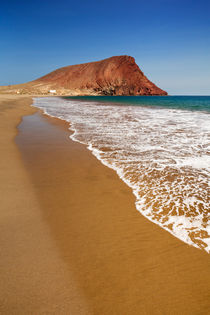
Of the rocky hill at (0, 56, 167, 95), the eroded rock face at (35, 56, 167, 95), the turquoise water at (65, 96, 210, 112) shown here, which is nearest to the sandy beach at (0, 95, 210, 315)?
the turquoise water at (65, 96, 210, 112)

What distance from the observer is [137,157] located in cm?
554

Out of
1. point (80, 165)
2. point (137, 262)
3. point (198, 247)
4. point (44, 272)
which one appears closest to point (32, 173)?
point (80, 165)

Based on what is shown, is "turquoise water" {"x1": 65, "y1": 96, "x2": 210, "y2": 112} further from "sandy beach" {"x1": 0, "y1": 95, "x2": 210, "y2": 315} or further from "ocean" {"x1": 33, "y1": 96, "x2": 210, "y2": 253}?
"sandy beach" {"x1": 0, "y1": 95, "x2": 210, "y2": 315}

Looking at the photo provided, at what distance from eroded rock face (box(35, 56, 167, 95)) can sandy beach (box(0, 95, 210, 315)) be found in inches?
4376

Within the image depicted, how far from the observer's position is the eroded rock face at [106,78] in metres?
113

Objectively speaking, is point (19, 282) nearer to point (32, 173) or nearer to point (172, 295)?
point (172, 295)

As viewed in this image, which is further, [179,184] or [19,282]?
[179,184]

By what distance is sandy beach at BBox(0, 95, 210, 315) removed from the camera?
1.65 meters

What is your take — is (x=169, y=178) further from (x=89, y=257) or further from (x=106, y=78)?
(x=106, y=78)

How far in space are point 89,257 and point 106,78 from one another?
12329 centimetres

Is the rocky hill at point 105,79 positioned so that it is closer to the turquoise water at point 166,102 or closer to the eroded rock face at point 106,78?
the eroded rock face at point 106,78

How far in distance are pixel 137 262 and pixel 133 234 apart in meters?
0.49

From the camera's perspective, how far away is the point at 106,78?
11488 centimetres

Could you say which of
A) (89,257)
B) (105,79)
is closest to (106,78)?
(105,79)
